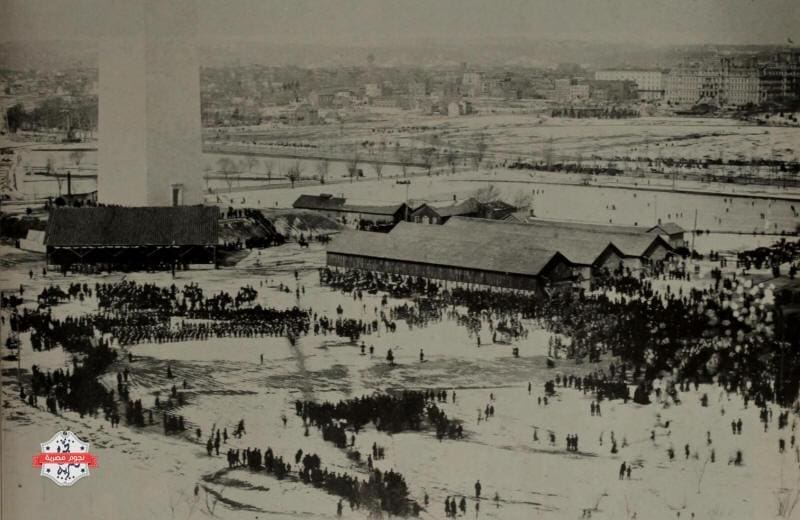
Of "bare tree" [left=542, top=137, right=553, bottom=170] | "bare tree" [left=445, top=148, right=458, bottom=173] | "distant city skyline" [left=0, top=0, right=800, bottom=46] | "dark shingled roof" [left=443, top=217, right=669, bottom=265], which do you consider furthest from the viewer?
"bare tree" [left=445, top=148, right=458, bottom=173]

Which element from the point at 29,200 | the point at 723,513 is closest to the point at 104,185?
the point at 29,200

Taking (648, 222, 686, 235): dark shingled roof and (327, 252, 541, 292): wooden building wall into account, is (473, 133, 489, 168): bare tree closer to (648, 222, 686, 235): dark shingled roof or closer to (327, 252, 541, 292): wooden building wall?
(327, 252, 541, 292): wooden building wall

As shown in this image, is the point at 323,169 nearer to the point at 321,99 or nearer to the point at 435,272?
the point at 321,99

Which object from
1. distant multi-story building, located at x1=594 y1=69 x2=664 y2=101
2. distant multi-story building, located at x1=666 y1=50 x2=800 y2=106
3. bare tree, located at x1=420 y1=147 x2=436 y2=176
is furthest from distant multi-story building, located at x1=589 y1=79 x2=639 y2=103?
bare tree, located at x1=420 y1=147 x2=436 y2=176

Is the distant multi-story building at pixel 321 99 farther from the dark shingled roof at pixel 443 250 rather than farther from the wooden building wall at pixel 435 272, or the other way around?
the wooden building wall at pixel 435 272

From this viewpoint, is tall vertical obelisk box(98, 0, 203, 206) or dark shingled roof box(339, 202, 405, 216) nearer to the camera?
tall vertical obelisk box(98, 0, 203, 206)

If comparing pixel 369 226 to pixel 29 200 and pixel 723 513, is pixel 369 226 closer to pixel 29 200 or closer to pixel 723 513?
pixel 29 200
